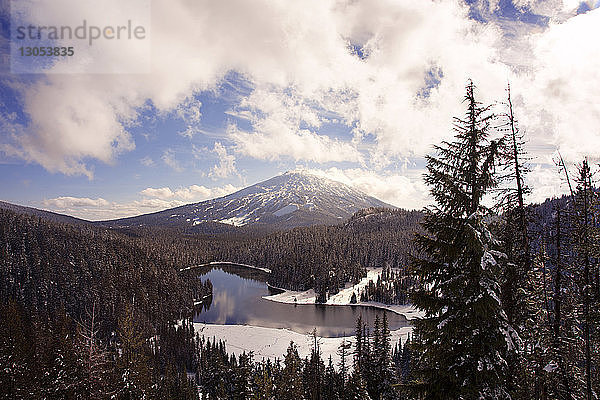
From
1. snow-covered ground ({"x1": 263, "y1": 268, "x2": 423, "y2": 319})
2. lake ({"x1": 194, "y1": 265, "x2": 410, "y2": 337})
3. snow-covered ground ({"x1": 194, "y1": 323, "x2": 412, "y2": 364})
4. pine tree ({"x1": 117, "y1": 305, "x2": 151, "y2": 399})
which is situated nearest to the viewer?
pine tree ({"x1": 117, "y1": 305, "x2": 151, "y2": 399})

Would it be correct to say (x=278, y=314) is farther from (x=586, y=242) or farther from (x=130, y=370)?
(x=586, y=242)

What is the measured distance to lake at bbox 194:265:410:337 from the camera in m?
91.0

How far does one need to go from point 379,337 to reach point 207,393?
32892 millimetres

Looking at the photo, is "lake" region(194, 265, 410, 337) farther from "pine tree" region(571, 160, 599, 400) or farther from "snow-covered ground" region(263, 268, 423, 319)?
"pine tree" region(571, 160, 599, 400)

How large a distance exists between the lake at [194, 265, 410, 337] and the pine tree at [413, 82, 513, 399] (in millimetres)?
81214

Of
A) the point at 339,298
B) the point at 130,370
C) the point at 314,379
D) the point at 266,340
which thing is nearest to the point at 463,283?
the point at 130,370

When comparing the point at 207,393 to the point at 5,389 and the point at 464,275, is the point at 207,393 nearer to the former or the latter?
the point at 5,389

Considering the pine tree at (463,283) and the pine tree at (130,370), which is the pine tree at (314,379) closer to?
the pine tree at (130,370)

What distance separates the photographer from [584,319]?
Answer: 1192 cm

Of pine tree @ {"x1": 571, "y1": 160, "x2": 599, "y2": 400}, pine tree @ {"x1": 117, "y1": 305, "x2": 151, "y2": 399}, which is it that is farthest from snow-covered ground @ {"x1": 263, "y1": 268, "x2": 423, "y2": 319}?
pine tree @ {"x1": 571, "y1": 160, "x2": 599, "y2": 400}

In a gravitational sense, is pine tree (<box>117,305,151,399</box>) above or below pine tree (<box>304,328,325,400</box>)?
above

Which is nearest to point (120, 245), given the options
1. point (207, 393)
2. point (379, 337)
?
point (207, 393)

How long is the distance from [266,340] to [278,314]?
27695 mm

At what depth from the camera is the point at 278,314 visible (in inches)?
4048
